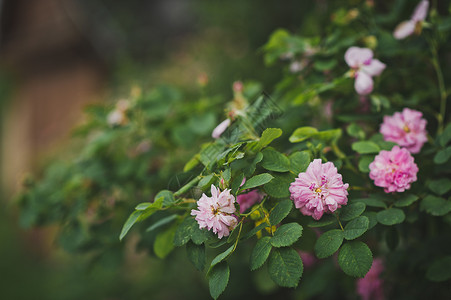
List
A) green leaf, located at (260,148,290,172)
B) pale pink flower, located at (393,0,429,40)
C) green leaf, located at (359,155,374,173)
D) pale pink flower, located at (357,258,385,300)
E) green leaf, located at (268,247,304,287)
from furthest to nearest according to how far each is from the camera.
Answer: pale pink flower, located at (357,258,385,300), pale pink flower, located at (393,0,429,40), green leaf, located at (359,155,374,173), green leaf, located at (260,148,290,172), green leaf, located at (268,247,304,287)

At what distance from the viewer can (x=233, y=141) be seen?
0.84 metres

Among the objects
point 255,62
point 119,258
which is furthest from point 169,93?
point 255,62

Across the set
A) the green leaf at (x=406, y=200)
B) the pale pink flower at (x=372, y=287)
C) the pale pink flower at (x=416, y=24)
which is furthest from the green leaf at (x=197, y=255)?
the pale pink flower at (x=416, y=24)

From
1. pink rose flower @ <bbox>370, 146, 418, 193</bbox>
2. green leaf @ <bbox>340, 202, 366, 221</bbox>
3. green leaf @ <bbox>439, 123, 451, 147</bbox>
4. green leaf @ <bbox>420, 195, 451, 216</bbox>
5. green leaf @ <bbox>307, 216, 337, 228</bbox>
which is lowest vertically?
green leaf @ <bbox>420, 195, 451, 216</bbox>

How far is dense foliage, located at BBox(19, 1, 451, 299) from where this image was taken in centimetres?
70

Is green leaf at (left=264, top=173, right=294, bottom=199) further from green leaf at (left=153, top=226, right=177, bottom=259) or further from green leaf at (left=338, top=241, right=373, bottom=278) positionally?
green leaf at (left=153, top=226, right=177, bottom=259)

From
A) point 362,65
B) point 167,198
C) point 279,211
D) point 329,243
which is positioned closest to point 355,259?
point 329,243

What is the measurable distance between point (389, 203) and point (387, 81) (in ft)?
1.55

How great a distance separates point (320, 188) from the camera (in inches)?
27.2

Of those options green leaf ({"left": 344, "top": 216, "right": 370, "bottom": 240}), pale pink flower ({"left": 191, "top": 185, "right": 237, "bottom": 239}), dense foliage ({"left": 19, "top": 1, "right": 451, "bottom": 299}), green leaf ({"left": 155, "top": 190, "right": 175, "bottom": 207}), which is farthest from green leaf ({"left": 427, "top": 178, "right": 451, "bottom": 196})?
green leaf ({"left": 155, "top": 190, "right": 175, "bottom": 207})

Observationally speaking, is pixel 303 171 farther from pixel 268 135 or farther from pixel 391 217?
pixel 391 217

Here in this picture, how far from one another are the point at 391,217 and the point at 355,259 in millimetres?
145

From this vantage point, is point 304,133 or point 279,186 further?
point 304,133

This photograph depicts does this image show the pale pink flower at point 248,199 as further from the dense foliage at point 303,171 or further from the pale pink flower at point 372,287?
the pale pink flower at point 372,287
